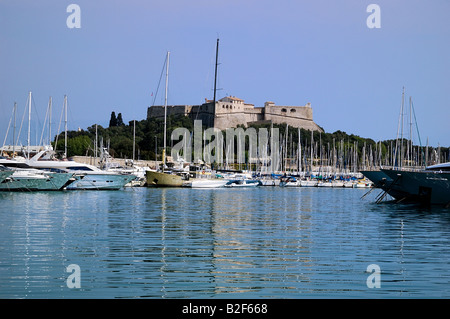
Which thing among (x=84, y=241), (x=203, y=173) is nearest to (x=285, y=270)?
(x=84, y=241)

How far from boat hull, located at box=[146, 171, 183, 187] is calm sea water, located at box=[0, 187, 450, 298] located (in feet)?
86.4

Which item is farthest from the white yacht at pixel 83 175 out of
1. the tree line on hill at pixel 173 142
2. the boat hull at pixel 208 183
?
the tree line on hill at pixel 173 142

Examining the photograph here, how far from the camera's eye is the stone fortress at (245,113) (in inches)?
4887

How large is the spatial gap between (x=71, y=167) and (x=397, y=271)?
33279mm

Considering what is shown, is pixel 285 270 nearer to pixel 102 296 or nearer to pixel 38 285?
pixel 102 296

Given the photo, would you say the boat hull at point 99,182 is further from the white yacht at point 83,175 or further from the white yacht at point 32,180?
the white yacht at point 32,180

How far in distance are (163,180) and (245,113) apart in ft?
265

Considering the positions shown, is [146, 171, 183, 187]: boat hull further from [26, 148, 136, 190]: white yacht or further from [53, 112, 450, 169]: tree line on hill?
[53, 112, 450, 169]: tree line on hill

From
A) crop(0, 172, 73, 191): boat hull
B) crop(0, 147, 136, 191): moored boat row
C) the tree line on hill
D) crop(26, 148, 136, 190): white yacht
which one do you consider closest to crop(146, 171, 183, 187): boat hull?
crop(0, 147, 136, 191): moored boat row

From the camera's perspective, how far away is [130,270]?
427 inches

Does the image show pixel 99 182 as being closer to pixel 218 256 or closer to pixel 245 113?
pixel 218 256

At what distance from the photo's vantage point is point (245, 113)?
128 m

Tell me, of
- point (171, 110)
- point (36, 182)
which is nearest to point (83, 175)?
point (36, 182)

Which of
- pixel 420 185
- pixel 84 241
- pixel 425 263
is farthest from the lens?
pixel 420 185
